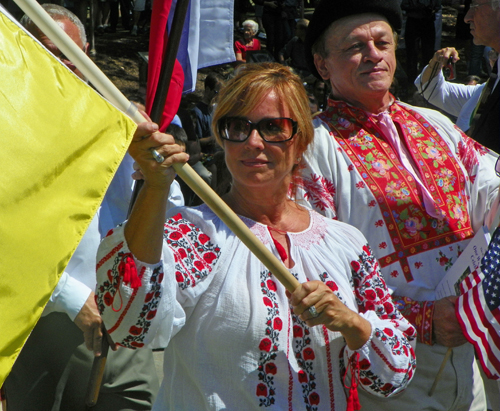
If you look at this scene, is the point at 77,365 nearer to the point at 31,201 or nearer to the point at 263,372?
the point at 263,372

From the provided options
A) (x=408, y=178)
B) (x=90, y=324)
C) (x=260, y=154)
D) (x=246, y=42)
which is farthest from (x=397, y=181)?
(x=246, y=42)

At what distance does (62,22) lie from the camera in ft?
9.88

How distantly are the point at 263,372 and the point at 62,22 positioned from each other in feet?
6.17

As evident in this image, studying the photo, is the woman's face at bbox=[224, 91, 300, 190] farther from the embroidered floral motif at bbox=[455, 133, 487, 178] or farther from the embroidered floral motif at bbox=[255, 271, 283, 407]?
the embroidered floral motif at bbox=[455, 133, 487, 178]

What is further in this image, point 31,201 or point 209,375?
point 209,375

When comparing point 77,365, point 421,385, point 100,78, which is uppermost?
point 100,78

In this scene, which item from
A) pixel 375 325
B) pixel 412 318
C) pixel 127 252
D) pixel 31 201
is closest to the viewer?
pixel 31 201

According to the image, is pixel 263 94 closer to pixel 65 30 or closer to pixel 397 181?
pixel 397 181

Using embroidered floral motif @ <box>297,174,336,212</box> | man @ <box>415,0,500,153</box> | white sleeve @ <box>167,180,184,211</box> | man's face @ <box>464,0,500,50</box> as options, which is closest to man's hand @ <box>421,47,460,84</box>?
man @ <box>415,0,500,153</box>

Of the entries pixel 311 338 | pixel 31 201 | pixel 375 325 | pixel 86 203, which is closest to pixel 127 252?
pixel 86 203

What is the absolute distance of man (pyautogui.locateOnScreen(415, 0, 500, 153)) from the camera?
3.18 meters

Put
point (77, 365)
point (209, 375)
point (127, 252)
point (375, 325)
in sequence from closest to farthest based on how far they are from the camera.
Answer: point (127, 252), point (209, 375), point (375, 325), point (77, 365)

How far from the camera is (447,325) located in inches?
93.9

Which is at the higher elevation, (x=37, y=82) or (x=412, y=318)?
(x=37, y=82)
